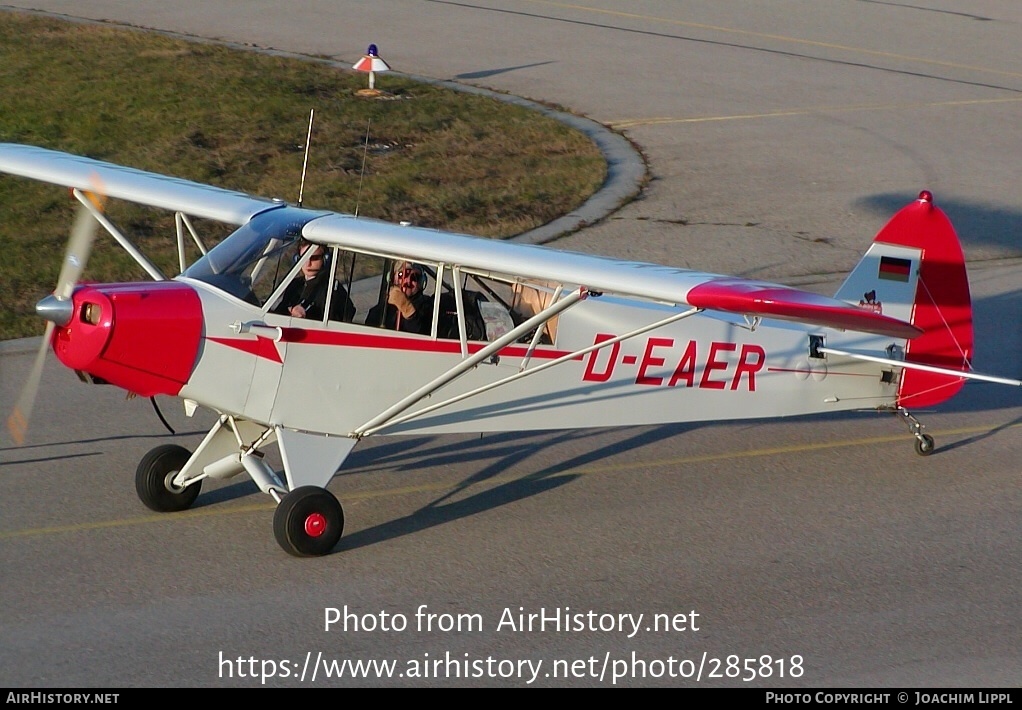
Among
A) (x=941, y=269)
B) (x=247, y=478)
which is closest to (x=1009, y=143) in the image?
(x=941, y=269)

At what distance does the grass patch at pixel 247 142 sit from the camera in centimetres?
1313

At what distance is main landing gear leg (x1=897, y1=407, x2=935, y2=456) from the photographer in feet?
29.4

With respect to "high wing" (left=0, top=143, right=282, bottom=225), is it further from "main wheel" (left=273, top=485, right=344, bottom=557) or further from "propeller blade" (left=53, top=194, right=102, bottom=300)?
"main wheel" (left=273, top=485, right=344, bottom=557)

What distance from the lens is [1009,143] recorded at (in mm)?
18078

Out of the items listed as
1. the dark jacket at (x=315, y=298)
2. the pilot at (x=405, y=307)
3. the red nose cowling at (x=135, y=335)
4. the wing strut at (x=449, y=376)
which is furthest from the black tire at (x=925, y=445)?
the red nose cowling at (x=135, y=335)

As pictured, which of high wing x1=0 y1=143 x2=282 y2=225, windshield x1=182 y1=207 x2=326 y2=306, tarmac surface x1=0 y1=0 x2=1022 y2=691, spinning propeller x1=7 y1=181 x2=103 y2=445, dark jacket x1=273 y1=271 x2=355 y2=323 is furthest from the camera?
high wing x1=0 y1=143 x2=282 y2=225

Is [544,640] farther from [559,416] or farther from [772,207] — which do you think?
[772,207]

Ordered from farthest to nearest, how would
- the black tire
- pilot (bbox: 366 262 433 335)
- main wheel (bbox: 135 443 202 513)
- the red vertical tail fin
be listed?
the black tire
the red vertical tail fin
main wheel (bbox: 135 443 202 513)
pilot (bbox: 366 262 433 335)

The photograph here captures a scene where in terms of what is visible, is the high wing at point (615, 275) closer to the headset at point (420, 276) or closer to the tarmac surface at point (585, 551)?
the headset at point (420, 276)

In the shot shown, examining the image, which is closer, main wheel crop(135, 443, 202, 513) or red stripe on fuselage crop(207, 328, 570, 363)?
red stripe on fuselage crop(207, 328, 570, 363)

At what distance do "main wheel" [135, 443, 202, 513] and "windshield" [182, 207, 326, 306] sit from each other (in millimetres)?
1226

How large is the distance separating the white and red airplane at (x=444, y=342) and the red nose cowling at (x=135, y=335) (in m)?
0.01

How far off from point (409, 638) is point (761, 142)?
41.5 ft

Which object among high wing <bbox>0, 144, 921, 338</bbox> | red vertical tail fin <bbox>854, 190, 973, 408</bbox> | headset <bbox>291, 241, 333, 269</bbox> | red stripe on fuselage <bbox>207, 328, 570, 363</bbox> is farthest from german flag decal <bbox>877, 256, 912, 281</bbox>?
headset <bbox>291, 241, 333, 269</bbox>
